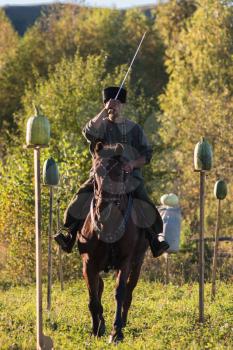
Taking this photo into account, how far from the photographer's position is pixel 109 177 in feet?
26.5

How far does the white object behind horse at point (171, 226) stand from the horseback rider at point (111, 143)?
8550 mm

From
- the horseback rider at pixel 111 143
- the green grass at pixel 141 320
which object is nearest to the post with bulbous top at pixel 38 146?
the green grass at pixel 141 320

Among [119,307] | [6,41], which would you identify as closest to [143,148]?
[119,307]

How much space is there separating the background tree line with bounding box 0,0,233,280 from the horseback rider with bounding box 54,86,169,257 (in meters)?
7.38

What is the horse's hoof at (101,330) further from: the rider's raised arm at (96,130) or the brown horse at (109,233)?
the rider's raised arm at (96,130)

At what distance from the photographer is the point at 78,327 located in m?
9.63

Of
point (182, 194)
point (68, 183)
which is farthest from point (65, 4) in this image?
point (68, 183)

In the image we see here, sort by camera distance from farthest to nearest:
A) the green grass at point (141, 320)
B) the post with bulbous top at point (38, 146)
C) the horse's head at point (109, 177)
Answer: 1. the green grass at point (141, 320)
2. the horse's head at point (109, 177)
3. the post with bulbous top at point (38, 146)

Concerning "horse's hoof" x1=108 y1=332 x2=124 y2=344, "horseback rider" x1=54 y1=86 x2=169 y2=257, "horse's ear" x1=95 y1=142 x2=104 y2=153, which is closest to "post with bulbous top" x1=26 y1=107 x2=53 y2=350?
"horse's ear" x1=95 y1=142 x2=104 y2=153

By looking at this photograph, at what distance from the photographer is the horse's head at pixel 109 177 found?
806 centimetres

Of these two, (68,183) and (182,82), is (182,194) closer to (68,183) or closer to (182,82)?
(182,82)

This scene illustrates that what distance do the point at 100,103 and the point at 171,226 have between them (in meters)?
8.54

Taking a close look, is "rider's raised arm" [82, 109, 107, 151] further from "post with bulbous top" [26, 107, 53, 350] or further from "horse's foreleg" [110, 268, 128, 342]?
"horse's foreleg" [110, 268, 128, 342]

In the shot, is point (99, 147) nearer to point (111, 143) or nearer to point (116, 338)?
point (111, 143)
